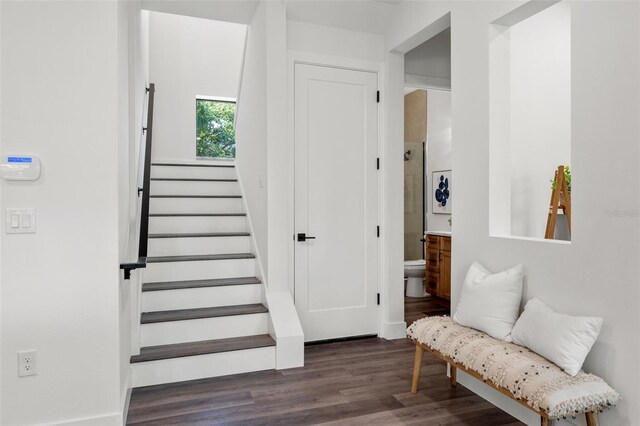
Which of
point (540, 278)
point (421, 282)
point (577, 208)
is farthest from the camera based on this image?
point (421, 282)

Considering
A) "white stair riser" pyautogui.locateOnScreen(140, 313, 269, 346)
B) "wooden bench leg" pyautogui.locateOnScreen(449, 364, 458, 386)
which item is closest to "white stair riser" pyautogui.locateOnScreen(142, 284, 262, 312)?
"white stair riser" pyautogui.locateOnScreen(140, 313, 269, 346)

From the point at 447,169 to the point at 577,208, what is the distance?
404 centimetres

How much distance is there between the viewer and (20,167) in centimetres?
210

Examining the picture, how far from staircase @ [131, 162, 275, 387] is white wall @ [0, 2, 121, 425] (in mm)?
678

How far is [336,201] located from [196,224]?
1545 mm

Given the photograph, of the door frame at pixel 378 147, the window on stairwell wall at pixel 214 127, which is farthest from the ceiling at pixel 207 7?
the window on stairwell wall at pixel 214 127

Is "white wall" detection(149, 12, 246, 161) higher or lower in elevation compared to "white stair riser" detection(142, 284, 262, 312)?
higher

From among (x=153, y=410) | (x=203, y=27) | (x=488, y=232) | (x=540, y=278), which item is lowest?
(x=153, y=410)

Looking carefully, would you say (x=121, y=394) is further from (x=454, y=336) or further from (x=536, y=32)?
(x=536, y=32)

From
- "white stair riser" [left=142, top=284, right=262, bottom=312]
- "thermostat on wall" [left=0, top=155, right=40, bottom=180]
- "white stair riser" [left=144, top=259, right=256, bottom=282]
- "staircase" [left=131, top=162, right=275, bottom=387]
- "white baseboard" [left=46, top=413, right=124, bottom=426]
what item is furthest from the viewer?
"white stair riser" [left=144, top=259, right=256, bottom=282]

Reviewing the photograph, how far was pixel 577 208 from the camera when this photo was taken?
2.12 m

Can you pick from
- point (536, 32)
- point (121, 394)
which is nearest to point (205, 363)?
point (121, 394)

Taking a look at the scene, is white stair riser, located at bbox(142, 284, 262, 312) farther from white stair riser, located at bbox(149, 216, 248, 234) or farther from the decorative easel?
the decorative easel

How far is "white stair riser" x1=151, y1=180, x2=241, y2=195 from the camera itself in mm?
4895
